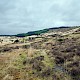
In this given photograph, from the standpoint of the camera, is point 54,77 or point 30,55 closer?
point 54,77

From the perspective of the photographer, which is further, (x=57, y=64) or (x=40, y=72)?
(x=57, y=64)

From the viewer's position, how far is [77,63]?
44.8 feet

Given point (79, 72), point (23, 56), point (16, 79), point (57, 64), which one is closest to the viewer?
point (16, 79)

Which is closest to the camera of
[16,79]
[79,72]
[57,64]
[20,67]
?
[16,79]

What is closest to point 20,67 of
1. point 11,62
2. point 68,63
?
point 11,62

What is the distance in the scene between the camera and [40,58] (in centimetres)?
1502

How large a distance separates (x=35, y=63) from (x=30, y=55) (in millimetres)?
2331

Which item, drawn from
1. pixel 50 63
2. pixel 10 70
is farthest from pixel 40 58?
pixel 10 70

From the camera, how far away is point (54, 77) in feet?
39.2

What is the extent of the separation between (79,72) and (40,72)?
2.14m

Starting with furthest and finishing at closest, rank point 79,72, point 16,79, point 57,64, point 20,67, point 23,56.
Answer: point 23,56, point 57,64, point 20,67, point 79,72, point 16,79

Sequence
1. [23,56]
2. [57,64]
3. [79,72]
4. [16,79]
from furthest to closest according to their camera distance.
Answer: [23,56] → [57,64] → [79,72] → [16,79]

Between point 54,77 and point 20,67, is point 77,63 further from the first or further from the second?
point 20,67

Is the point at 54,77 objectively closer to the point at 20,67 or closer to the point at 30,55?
the point at 20,67
